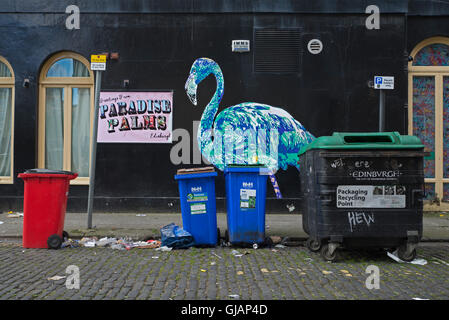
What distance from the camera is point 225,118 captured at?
973 centimetres

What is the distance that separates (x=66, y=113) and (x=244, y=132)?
4415 millimetres

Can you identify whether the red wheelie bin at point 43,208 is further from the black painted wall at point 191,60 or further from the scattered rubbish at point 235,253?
the black painted wall at point 191,60

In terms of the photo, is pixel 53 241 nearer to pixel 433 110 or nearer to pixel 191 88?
pixel 191 88

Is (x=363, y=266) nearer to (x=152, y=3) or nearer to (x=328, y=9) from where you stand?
(x=328, y=9)

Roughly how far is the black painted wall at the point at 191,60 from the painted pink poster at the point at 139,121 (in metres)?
0.19

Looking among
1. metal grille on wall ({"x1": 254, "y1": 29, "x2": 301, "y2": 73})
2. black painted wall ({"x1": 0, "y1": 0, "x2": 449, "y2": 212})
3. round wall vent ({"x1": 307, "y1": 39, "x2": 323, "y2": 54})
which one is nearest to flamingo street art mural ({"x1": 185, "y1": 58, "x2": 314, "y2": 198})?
black painted wall ({"x1": 0, "y1": 0, "x2": 449, "y2": 212})

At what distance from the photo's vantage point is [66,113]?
33.1 feet

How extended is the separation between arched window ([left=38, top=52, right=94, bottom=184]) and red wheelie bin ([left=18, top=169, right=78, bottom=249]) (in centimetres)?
371

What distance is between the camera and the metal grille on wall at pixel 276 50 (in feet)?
32.0

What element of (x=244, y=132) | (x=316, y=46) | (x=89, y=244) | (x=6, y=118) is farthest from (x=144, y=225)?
(x=316, y=46)

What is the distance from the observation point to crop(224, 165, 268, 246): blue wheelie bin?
21.1 feet

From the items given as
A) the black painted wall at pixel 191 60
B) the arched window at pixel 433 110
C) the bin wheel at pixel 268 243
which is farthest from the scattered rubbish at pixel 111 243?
the arched window at pixel 433 110
